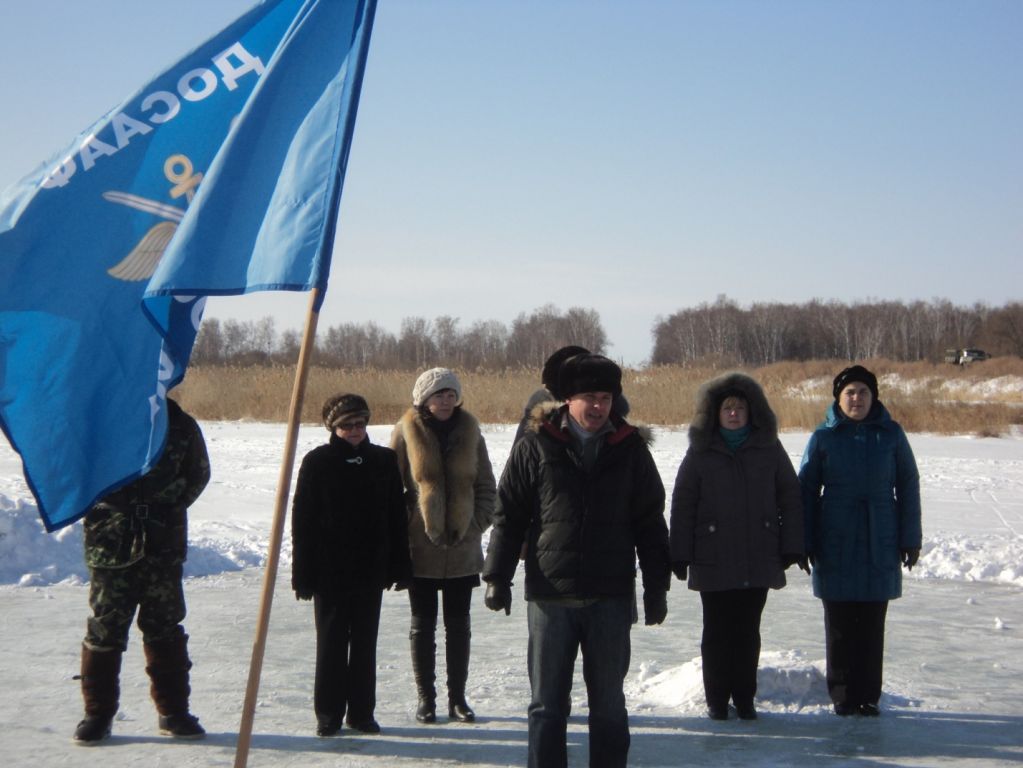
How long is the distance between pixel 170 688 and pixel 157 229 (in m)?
2.07

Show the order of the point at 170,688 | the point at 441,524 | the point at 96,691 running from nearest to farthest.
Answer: the point at 96,691, the point at 170,688, the point at 441,524

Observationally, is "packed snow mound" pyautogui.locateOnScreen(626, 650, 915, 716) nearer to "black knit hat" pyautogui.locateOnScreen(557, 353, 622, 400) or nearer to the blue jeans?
the blue jeans

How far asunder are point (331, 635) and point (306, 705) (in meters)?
0.70

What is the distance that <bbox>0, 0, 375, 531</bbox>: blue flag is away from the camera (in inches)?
170

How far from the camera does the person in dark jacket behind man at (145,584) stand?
5168mm

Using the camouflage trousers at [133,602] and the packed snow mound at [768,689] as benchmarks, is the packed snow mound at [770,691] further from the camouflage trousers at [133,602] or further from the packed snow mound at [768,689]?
the camouflage trousers at [133,602]

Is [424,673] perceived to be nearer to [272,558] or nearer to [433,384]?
[433,384]

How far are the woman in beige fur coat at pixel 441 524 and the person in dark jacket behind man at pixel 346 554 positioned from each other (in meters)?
0.19

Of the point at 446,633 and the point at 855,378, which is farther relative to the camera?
the point at 855,378

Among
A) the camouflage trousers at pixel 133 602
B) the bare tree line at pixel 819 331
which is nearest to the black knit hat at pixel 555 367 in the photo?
the camouflage trousers at pixel 133 602

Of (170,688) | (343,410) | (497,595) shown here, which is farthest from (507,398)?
(497,595)

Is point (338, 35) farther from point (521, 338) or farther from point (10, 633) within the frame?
point (521, 338)

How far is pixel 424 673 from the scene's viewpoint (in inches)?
222

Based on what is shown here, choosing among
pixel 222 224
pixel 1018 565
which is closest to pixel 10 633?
pixel 222 224
